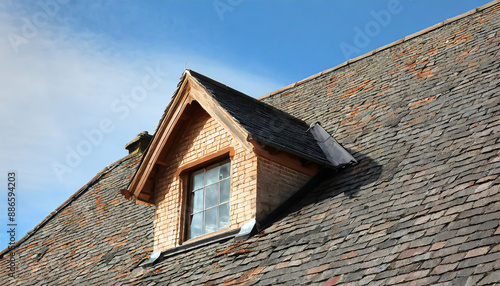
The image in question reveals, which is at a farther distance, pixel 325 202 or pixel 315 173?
pixel 315 173

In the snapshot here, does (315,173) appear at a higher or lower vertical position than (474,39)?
A: lower

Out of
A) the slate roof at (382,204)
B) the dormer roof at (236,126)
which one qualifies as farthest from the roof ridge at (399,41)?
the dormer roof at (236,126)

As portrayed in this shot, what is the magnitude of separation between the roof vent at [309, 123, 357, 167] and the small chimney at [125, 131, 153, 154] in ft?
24.7

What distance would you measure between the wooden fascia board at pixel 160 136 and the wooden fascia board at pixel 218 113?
24 centimetres

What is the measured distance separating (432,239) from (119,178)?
35.4ft

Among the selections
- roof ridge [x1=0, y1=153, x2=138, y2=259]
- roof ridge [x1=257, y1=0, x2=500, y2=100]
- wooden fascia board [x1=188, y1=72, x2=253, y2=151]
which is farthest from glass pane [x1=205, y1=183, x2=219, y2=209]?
roof ridge [x1=0, y1=153, x2=138, y2=259]

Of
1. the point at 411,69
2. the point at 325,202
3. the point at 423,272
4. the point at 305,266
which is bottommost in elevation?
the point at 423,272

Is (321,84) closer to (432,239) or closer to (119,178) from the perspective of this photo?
(119,178)

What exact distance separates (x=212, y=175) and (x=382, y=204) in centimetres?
364

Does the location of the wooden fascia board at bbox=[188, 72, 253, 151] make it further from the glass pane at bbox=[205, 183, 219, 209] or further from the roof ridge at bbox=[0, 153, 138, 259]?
the roof ridge at bbox=[0, 153, 138, 259]

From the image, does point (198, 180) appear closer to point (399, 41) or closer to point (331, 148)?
point (331, 148)

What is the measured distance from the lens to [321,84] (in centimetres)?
1303

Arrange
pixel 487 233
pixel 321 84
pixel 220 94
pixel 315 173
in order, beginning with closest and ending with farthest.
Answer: pixel 487 233
pixel 315 173
pixel 220 94
pixel 321 84

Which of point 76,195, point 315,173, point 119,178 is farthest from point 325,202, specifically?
point 76,195
